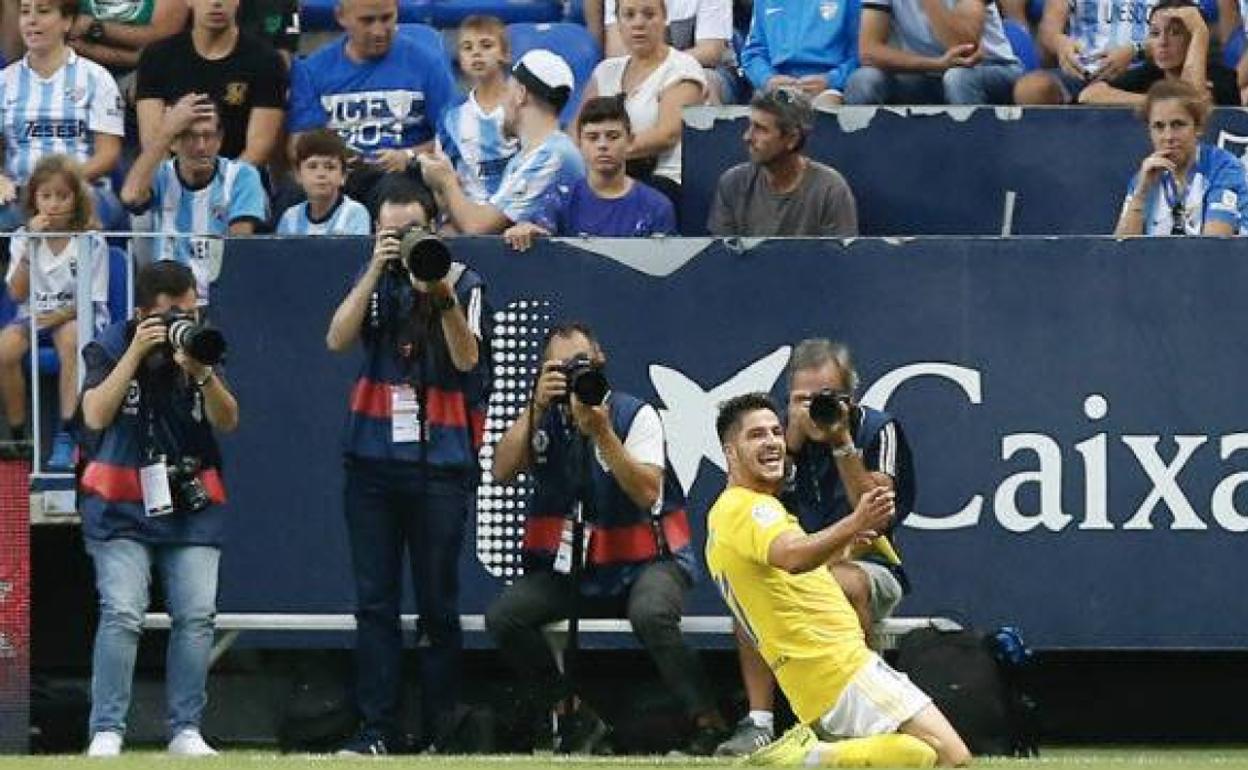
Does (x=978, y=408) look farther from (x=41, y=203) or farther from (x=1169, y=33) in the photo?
(x=41, y=203)

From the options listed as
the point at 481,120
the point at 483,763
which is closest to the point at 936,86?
the point at 481,120

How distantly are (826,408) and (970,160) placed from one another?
9.50 ft

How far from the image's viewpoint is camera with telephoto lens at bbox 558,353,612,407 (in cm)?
1191

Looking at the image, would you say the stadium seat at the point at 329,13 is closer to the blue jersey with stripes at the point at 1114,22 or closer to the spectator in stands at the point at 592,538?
the blue jersey with stripes at the point at 1114,22

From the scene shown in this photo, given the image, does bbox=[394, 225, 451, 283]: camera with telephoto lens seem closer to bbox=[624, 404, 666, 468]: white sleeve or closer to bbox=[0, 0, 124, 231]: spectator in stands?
bbox=[624, 404, 666, 468]: white sleeve

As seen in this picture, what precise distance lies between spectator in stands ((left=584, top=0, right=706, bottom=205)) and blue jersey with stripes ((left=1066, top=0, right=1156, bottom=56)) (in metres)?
1.86

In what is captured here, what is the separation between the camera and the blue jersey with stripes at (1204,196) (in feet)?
43.0

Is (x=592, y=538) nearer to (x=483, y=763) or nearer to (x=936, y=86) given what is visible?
(x=483, y=763)

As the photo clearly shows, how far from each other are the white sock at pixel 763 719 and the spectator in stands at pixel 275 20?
4.75 metres

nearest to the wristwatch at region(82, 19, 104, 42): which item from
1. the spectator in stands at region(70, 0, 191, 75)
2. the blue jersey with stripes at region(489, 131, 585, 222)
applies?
the spectator in stands at region(70, 0, 191, 75)

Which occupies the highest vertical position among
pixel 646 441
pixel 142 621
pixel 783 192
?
pixel 783 192

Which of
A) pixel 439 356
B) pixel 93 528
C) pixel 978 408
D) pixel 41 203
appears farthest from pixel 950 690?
pixel 41 203

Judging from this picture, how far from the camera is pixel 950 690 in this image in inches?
468

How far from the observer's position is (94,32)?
50.5 feet
